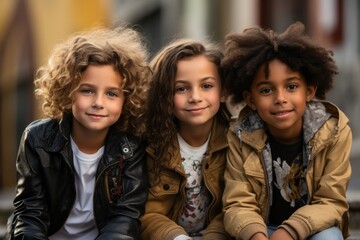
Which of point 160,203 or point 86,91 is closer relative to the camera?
point 86,91

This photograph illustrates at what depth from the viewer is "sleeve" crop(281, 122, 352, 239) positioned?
3.76 meters

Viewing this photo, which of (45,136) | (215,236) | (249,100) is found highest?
(249,100)

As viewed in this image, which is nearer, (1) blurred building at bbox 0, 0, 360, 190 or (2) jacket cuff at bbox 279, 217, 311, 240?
(2) jacket cuff at bbox 279, 217, 311, 240

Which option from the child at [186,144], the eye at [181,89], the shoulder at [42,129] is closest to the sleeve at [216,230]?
the child at [186,144]

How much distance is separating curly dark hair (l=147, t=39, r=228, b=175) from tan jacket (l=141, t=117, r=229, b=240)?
0.20 ft

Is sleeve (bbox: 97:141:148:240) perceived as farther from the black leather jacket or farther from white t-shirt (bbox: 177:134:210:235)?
white t-shirt (bbox: 177:134:210:235)

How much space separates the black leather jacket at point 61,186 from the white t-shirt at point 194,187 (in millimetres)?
253

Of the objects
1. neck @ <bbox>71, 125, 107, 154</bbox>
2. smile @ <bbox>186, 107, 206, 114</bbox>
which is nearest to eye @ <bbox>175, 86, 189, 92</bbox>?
smile @ <bbox>186, 107, 206, 114</bbox>

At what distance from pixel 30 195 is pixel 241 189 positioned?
39.1 inches

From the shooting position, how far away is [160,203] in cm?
419

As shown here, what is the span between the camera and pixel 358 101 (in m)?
11.4

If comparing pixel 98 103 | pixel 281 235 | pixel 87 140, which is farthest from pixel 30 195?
pixel 281 235

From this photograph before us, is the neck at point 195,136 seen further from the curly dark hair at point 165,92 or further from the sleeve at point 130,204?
the sleeve at point 130,204

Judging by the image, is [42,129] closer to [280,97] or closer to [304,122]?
[280,97]
